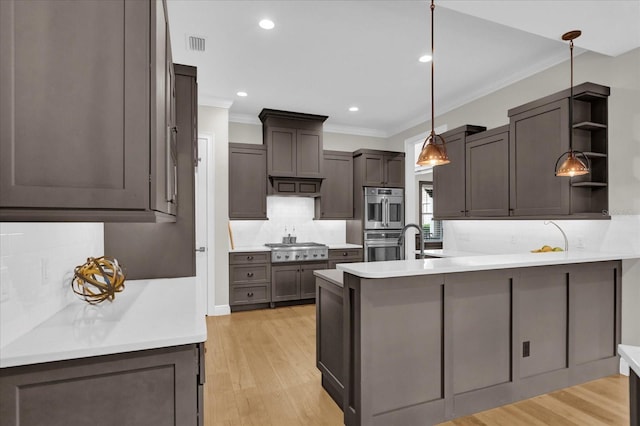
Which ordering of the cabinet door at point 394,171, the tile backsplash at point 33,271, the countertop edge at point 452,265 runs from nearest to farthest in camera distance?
the tile backsplash at point 33,271, the countertop edge at point 452,265, the cabinet door at point 394,171

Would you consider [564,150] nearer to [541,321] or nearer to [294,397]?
[541,321]

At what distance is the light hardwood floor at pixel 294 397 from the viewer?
7.37 ft

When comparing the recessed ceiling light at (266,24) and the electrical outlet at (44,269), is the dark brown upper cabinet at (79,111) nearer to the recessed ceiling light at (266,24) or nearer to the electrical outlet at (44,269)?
the electrical outlet at (44,269)

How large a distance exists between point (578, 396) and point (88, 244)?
3.49 meters

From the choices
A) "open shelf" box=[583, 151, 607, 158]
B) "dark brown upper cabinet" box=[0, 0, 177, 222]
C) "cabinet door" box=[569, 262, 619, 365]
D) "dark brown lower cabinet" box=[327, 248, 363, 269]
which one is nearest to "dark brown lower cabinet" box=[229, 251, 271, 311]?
"dark brown lower cabinet" box=[327, 248, 363, 269]

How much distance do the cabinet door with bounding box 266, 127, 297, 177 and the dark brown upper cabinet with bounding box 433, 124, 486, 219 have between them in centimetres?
214

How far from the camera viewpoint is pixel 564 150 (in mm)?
2980

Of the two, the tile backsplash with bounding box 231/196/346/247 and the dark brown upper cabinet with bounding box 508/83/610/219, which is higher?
the dark brown upper cabinet with bounding box 508/83/610/219

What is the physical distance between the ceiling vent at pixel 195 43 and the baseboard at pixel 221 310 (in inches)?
127

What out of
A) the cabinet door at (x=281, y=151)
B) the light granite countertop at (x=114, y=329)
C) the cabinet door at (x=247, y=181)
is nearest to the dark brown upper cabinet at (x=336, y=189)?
the cabinet door at (x=281, y=151)

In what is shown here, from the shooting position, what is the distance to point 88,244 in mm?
1915

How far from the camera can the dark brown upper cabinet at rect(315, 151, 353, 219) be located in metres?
5.71

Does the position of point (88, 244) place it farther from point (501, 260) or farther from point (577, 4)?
point (577, 4)

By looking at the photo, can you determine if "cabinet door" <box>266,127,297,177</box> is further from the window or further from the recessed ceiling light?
the window
